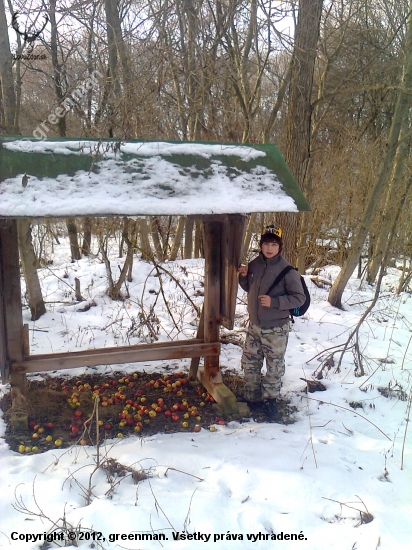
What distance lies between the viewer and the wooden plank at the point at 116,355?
3973mm

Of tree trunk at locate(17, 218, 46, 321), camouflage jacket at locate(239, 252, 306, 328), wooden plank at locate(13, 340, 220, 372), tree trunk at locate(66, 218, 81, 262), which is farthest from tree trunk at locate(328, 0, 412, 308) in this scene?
tree trunk at locate(66, 218, 81, 262)

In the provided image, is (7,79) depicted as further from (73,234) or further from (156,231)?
(73,234)

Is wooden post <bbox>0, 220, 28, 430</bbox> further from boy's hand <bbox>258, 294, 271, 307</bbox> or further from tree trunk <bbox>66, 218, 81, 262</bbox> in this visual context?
tree trunk <bbox>66, 218, 81, 262</bbox>

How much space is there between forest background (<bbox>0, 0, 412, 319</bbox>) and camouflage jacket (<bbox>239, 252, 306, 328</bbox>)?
4.21ft

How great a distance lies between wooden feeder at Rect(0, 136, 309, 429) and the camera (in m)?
3.25

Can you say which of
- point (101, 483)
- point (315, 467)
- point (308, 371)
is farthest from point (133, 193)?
point (308, 371)

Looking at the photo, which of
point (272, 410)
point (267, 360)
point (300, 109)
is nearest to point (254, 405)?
point (272, 410)

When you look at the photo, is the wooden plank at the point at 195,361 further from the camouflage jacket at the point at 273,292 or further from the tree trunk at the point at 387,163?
the tree trunk at the point at 387,163

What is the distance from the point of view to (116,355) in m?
4.18

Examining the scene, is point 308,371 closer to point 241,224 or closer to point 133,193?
point 241,224

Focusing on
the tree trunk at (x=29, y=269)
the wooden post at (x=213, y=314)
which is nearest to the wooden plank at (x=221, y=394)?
the wooden post at (x=213, y=314)

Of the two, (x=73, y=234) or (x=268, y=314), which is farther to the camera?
(x=73, y=234)

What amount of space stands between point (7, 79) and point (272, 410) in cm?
558

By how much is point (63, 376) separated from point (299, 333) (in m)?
3.34
